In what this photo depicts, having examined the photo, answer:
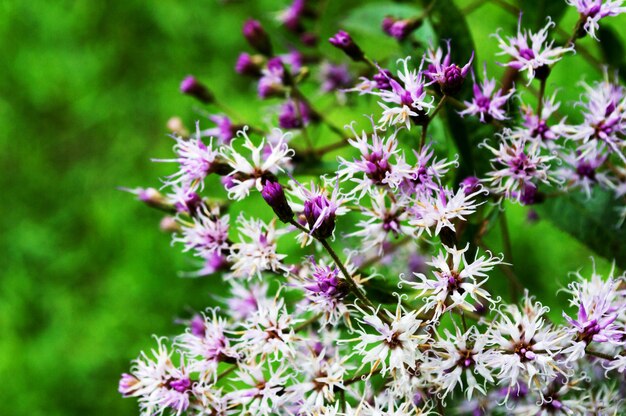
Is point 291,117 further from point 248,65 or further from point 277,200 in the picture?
point 277,200

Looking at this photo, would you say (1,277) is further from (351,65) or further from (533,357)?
(533,357)

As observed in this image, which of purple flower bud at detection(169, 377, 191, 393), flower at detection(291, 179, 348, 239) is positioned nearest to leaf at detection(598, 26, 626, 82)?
flower at detection(291, 179, 348, 239)

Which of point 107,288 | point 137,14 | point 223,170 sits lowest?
point 107,288

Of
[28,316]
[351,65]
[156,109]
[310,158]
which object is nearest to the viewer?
[310,158]

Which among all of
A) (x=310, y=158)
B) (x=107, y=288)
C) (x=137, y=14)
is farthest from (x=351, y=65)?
(x=137, y=14)

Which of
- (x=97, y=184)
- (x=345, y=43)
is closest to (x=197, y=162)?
(x=345, y=43)

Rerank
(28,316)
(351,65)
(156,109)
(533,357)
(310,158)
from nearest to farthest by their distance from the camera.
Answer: (533,357)
(310,158)
(351,65)
(28,316)
(156,109)

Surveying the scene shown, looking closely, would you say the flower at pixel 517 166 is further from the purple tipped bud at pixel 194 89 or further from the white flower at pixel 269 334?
the purple tipped bud at pixel 194 89
